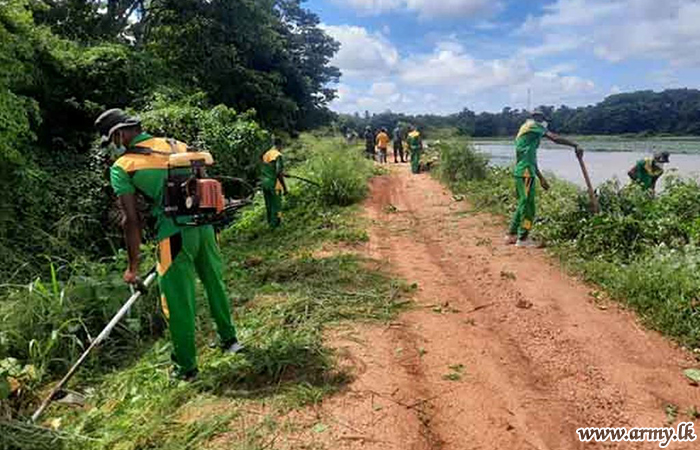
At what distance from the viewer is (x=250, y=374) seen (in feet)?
11.8

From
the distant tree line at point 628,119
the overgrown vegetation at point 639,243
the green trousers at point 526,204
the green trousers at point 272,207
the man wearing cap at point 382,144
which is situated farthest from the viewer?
the distant tree line at point 628,119

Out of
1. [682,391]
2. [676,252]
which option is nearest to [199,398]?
[682,391]

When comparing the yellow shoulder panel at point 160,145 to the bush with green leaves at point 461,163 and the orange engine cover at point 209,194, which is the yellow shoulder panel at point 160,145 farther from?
the bush with green leaves at point 461,163

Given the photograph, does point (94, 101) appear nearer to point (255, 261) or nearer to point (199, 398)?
point (255, 261)

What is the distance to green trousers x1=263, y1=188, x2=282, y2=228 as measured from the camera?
895cm

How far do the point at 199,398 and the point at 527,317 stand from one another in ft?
9.23

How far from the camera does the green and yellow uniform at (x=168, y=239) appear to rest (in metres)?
3.36

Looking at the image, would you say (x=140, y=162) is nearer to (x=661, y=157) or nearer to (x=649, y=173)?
(x=649, y=173)

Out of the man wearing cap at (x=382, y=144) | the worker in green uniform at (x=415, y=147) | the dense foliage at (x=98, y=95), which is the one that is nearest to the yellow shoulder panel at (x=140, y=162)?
the dense foliage at (x=98, y=95)

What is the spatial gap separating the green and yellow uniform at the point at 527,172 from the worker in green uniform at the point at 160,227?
4.56 m

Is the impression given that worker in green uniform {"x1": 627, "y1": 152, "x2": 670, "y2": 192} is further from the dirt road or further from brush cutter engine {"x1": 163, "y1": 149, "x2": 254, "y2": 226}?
brush cutter engine {"x1": 163, "y1": 149, "x2": 254, "y2": 226}

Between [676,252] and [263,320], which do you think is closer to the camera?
[263,320]

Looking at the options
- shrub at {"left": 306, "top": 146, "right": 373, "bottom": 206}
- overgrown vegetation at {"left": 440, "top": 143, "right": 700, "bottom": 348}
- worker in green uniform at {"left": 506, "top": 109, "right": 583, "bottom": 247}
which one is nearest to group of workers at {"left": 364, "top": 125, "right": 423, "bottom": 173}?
shrub at {"left": 306, "top": 146, "right": 373, "bottom": 206}

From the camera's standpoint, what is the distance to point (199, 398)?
336cm
